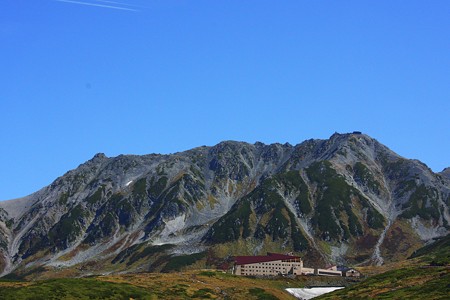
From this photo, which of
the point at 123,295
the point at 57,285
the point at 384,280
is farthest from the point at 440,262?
the point at 57,285

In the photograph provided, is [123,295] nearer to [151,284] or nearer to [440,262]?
[151,284]

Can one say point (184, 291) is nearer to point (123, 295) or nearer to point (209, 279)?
point (123, 295)

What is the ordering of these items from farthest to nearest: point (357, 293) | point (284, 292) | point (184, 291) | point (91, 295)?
point (284, 292) → point (184, 291) → point (357, 293) → point (91, 295)

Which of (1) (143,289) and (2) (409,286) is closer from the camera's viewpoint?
(2) (409,286)

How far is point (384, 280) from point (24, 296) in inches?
3646

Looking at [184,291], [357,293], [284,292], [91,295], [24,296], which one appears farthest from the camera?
[284,292]

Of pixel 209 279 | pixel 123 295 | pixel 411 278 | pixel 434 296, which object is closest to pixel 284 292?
pixel 209 279

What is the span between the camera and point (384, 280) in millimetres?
151375

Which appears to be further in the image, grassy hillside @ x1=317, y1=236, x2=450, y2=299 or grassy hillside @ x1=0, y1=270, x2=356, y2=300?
grassy hillside @ x1=0, y1=270, x2=356, y2=300

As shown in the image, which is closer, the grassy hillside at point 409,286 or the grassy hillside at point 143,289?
the grassy hillside at point 409,286

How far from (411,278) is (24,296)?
9238 cm

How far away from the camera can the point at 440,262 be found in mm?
170750

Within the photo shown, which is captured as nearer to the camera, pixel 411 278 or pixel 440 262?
pixel 411 278

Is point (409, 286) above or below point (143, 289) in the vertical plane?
above
